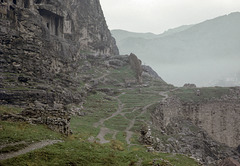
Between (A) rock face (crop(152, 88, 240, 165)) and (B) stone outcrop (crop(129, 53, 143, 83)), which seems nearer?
(A) rock face (crop(152, 88, 240, 165))

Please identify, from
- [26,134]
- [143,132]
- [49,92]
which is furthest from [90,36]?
[26,134]

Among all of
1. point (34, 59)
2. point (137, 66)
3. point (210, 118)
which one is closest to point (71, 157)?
point (34, 59)

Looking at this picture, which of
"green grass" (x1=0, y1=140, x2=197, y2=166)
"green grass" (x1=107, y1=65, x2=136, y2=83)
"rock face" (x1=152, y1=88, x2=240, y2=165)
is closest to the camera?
"green grass" (x1=0, y1=140, x2=197, y2=166)

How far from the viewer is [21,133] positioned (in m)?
15.4

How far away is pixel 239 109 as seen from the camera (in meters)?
60.6

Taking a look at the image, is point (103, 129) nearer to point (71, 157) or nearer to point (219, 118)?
point (71, 157)

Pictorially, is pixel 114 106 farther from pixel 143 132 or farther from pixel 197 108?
pixel 197 108

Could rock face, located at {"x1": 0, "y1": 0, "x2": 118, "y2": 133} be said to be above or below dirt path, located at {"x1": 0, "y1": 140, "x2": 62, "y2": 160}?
above

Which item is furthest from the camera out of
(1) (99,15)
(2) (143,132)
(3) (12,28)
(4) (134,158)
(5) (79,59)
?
(1) (99,15)

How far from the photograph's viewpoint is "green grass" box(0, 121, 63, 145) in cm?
1415

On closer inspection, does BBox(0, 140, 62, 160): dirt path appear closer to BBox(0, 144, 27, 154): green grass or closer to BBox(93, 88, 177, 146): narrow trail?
BBox(0, 144, 27, 154): green grass

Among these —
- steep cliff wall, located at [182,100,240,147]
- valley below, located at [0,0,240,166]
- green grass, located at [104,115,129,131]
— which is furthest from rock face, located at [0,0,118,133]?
steep cliff wall, located at [182,100,240,147]

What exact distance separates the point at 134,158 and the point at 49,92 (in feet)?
71.2

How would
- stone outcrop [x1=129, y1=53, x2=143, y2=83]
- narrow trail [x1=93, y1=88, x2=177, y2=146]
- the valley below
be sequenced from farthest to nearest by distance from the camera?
stone outcrop [x1=129, y1=53, x2=143, y2=83] < narrow trail [x1=93, y1=88, x2=177, y2=146] < the valley below
